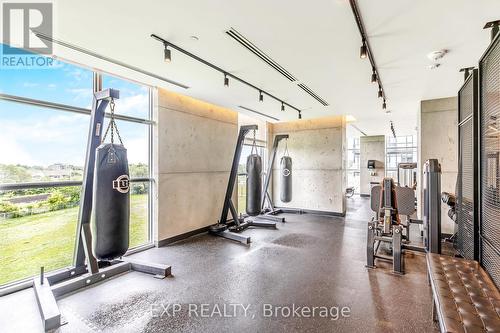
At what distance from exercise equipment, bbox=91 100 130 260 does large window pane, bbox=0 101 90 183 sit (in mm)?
1083

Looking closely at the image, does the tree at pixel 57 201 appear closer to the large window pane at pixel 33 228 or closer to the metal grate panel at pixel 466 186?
the large window pane at pixel 33 228

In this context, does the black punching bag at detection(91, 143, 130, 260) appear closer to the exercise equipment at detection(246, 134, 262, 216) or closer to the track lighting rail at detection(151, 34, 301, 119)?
the track lighting rail at detection(151, 34, 301, 119)

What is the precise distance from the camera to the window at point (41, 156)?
3043mm

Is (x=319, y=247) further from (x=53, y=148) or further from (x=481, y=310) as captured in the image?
(x=53, y=148)

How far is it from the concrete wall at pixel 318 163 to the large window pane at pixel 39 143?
5965 mm

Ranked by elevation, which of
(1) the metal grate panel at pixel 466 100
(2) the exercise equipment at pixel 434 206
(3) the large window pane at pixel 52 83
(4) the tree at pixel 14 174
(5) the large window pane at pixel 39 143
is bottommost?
(2) the exercise equipment at pixel 434 206

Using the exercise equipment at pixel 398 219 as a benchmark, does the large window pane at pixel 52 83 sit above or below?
above

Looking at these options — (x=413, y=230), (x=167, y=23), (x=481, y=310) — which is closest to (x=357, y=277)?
(x=481, y=310)

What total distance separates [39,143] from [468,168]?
18.6 feet

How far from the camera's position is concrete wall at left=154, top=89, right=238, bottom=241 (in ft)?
15.4

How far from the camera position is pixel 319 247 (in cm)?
456

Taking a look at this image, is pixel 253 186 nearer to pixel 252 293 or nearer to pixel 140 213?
pixel 140 213

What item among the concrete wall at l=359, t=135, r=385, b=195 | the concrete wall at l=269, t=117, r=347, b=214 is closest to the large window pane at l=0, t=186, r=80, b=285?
the concrete wall at l=269, t=117, r=347, b=214

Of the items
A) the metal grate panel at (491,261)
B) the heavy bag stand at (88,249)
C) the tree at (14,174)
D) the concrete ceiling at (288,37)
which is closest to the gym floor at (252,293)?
the heavy bag stand at (88,249)
